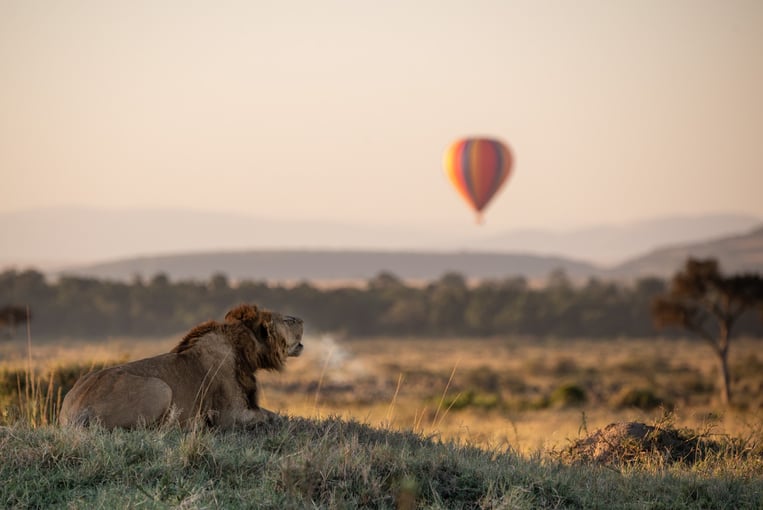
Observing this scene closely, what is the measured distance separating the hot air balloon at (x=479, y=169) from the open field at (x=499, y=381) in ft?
42.3

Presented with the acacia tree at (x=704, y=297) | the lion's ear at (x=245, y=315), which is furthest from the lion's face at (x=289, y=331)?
the acacia tree at (x=704, y=297)

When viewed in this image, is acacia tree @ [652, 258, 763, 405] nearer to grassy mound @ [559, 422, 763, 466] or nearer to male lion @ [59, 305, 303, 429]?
grassy mound @ [559, 422, 763, 466]

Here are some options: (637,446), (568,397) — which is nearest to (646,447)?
(637,446)

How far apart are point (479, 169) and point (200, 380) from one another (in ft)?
208

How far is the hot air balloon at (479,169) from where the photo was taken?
2795 inches

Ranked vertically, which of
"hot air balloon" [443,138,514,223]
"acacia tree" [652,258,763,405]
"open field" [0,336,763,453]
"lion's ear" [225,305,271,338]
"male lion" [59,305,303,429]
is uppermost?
"hot air balloon" [443,138,514,223]

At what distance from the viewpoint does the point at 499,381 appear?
48938 millimetres

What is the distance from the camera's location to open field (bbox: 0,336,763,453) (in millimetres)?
17469

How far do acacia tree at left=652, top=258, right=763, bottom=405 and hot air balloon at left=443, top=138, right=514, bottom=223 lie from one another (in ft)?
87.0

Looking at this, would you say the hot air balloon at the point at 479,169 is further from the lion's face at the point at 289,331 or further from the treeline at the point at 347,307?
the lion's face at the point at 289,331

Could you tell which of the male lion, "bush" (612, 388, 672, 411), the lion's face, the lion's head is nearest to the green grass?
the male lion

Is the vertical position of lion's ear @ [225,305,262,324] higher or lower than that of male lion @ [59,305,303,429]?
higher

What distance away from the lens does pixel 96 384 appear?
27.6ft

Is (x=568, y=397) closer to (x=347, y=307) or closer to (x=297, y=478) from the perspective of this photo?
(x=297, y=478)
